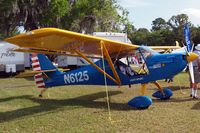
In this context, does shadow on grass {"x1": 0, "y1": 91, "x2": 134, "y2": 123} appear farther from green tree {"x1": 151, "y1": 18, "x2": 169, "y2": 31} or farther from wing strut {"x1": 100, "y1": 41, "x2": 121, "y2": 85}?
green tree {"x1": 151, "y1": 18, "x2": 169, "y2": 31}

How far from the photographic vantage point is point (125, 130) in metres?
7.95

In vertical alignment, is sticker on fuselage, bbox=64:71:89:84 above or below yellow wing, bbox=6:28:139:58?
below

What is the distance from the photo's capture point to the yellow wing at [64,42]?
30.4 feet

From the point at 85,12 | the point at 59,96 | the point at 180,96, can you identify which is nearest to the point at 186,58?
the point at 180,96

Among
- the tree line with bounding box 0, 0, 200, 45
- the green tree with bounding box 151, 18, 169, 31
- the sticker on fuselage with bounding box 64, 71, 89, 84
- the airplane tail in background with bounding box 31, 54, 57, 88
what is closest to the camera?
the sticker on fuselage with bounding box 64, 71, 89, 84

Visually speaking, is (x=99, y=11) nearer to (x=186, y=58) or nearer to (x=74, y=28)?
(x=74, y=28)

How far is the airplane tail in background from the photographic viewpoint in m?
13.5

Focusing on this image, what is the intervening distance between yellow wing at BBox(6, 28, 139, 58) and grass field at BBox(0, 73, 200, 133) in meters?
1.78

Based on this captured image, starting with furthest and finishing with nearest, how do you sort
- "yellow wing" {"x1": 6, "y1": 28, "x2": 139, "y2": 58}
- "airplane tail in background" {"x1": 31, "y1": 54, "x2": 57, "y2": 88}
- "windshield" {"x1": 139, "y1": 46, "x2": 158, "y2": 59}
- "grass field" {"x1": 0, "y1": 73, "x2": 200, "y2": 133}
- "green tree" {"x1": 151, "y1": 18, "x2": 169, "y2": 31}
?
1. "green tree" {"x1": 151, "y1": 18, "x2": 169, "y2": 31}
2. "airplane tail in background" {"x1": 31, "y1": 54, "x2": 57, "y2": 88}
3. "windshield" {"x1": 139, "y1": 46, "x2": 158, "y2": 59}
4. "yellow wing" {"x1": 6, "y1": 28, "x2": 139, "y2": 58}
5. "grass field" {"x1": 0, "y1": 73, "x2": 200, "y2": 133}

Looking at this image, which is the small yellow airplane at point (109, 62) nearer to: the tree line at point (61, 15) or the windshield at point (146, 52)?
the windshield at point (146, 52)

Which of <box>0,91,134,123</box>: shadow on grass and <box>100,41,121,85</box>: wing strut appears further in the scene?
<box>100,41,121,85</box>: wing strut

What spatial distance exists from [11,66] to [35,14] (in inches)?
334

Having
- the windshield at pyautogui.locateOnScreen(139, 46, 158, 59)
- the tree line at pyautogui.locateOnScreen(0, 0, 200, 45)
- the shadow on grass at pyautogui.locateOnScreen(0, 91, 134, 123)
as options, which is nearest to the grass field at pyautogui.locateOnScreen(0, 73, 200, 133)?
the shadow on grass at pyautogui.locateOnScreen(0, 91, 134, 123)

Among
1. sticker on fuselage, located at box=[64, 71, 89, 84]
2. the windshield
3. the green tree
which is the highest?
the green tree
